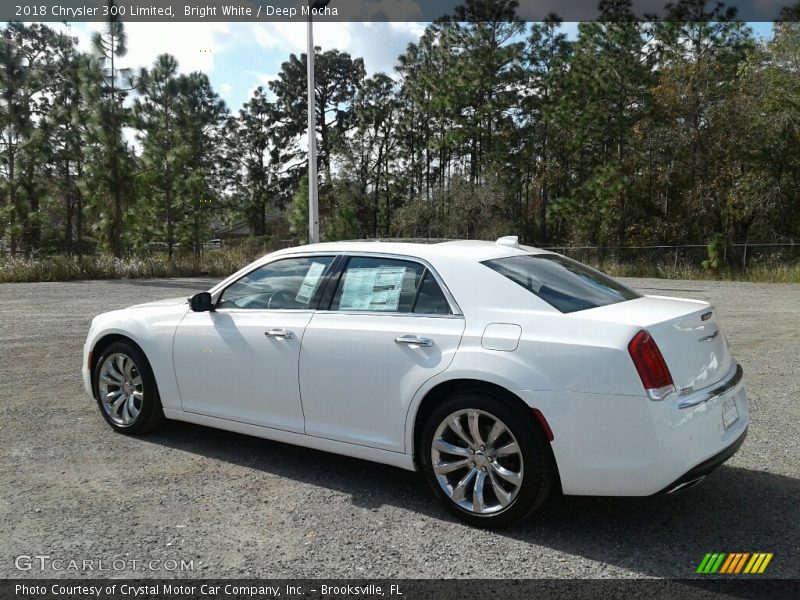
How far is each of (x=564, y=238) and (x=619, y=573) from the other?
134ft

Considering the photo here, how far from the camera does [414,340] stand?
157 inches

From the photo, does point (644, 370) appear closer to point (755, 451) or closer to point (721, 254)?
point (755, 451)

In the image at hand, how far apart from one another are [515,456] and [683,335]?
112 cm

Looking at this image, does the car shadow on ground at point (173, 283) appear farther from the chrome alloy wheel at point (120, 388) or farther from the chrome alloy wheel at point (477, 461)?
the chrome alloy wheel at point (477, 461)

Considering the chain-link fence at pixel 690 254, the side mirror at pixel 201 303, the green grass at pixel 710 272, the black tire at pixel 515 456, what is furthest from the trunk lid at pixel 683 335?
the chain-link fence at pixel 690 254

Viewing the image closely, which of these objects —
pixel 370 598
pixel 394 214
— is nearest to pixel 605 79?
pixel 394 214

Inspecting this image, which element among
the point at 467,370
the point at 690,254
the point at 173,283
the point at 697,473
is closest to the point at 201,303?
the point at 467,370

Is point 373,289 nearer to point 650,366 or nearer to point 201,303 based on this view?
point 201,303

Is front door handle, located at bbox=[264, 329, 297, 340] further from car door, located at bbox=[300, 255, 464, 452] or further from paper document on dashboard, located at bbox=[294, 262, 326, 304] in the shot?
paper document on dashboard, located at bbox=[294, 262, 326, 304]

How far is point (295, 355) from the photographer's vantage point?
444 cm

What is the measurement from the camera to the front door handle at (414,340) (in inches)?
155

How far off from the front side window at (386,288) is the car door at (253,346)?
0.74 ft

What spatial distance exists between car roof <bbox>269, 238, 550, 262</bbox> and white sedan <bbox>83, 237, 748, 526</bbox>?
18mm
